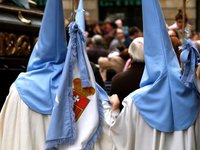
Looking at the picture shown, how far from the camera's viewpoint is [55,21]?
4086mm

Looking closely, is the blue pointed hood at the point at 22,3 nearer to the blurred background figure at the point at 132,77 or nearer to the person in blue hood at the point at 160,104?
the blurred background figure at the point at 132,77

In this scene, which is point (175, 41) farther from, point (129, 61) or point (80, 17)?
point (80, 17)

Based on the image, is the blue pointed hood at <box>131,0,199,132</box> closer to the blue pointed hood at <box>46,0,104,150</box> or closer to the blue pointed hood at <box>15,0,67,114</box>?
the blue pointed hood at <box>46,0,104,150</box>

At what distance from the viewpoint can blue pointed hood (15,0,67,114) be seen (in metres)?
4.05

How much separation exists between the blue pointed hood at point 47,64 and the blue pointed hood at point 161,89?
0.69 meters

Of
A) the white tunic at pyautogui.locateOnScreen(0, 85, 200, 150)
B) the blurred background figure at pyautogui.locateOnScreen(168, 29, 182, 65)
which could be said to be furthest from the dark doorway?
the white tunic at pyautogui.locateOnScreen(0, 85, 200, 150)

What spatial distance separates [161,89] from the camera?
3.65m

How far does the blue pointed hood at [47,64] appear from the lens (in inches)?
159

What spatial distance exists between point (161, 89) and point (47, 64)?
0.94m

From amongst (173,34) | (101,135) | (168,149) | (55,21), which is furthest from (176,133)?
(173,34)

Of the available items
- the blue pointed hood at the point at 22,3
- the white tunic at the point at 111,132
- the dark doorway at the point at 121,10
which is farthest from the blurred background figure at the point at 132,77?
the dark doorway at the point at 121,10

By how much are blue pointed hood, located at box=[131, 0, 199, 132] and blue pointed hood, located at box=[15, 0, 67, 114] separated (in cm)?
69

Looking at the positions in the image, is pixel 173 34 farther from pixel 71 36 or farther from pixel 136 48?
pixel 71 36

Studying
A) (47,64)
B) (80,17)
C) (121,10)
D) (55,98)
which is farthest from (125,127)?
(121,10)
